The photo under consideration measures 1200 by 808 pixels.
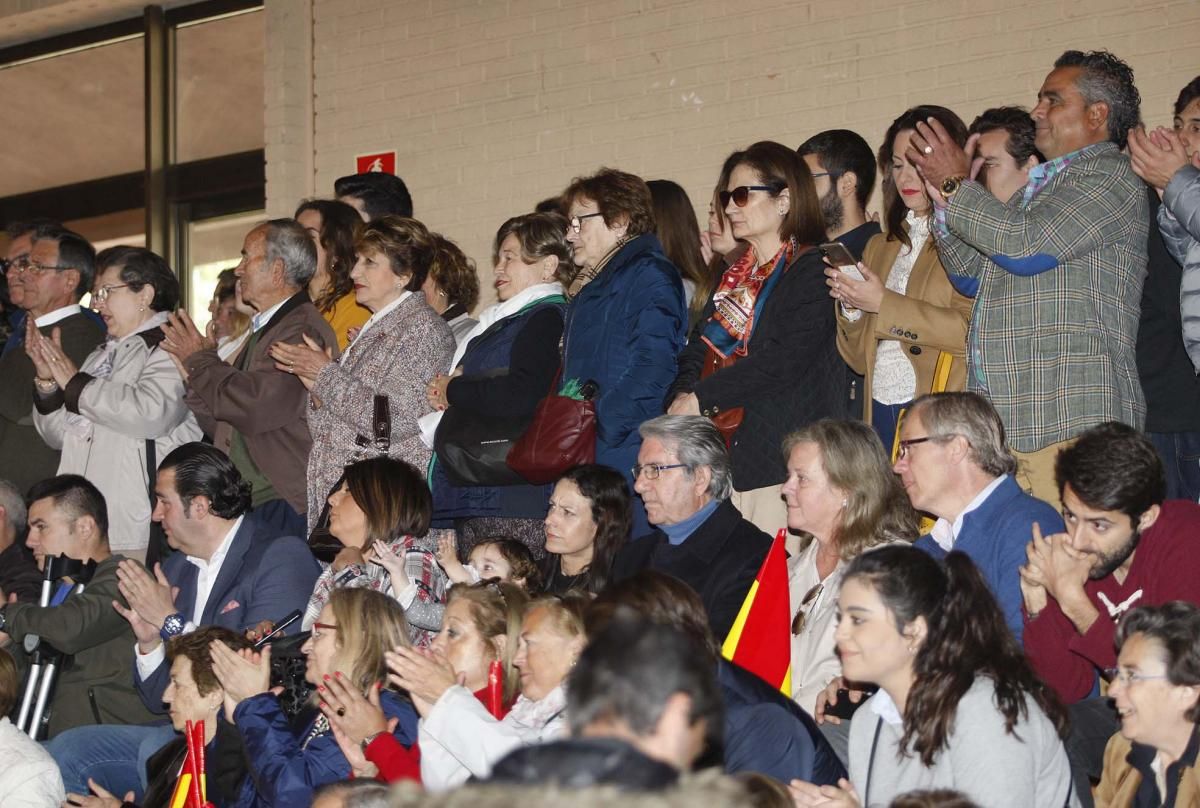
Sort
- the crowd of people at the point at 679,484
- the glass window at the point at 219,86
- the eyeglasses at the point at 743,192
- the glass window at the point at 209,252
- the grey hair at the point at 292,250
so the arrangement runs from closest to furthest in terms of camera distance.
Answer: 1. the crowd of people at the point at 679,484
2. the eyeglasses at the point at 743,192
3. the grey hair at the point at 292,250
4. the glass window at the point at 219,86
5. the glass window at the point at 209,252

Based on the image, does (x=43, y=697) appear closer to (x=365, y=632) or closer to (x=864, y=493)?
(x=365, y=632)

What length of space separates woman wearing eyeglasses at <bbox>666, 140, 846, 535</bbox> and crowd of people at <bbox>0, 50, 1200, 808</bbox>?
1cm

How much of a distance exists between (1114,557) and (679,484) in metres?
1.34

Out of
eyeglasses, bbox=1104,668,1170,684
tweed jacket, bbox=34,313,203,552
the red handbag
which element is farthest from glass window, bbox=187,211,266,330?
eyeglasses, bbox=1104,668,1170,684

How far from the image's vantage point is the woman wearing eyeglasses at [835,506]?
13.8ft

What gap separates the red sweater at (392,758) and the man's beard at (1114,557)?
1707 mm

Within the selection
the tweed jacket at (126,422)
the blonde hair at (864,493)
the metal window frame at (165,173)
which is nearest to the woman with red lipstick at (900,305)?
the blonde hair at (864,493)

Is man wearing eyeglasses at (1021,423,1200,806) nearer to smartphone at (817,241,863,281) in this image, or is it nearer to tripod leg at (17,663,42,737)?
smartphone at (817,241,863,281)

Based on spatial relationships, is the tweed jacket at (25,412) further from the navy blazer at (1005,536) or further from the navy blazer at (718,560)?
the navy blazer at (1005,536)

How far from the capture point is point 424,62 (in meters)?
8.15

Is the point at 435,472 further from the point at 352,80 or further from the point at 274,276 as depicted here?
the point at 352,80

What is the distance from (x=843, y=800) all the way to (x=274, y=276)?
3508mm

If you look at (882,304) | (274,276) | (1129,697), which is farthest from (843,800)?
(274,276)

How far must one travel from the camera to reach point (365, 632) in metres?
4.32
